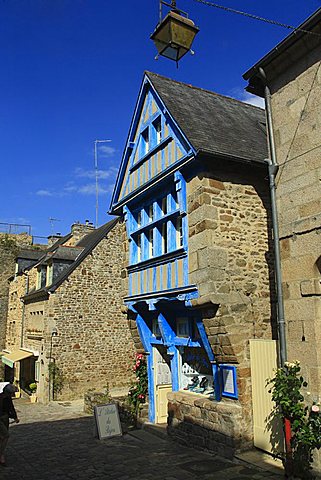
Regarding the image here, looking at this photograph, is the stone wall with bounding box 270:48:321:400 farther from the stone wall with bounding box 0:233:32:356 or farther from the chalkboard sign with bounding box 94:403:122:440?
the stone wall with bounding box 0:233:32:356

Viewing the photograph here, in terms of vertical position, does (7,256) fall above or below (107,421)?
above

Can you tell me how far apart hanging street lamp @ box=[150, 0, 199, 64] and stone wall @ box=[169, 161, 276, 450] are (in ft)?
9.60

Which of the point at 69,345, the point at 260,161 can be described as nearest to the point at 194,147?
the point at 260,161

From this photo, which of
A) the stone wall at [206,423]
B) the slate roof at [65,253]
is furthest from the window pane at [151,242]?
the slate roof at [65,253]

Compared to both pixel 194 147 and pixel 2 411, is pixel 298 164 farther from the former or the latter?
pixel 2 411

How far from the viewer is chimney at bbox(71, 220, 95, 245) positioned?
2270 cm

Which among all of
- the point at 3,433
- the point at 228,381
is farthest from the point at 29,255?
the point at 228,381

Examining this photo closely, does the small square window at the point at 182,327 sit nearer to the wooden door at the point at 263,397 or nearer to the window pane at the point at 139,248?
the window pane at the point at 139,248

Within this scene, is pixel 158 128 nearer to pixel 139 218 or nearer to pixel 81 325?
pixel 139 218

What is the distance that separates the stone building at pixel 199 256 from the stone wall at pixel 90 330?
21.7 ft

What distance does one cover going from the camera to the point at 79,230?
22.8m

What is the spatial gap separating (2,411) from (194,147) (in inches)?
233

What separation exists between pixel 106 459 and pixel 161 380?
3.05 metres

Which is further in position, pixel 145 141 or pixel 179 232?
pixel 145 141
